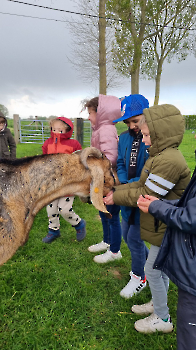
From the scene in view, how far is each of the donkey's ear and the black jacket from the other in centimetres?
88

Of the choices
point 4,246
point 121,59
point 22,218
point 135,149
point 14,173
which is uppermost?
point 121,59

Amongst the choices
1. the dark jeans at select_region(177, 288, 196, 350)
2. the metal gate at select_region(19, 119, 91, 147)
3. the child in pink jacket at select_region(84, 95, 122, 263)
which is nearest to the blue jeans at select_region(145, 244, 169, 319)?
the dark jeans at select_region(177, 288, 196, 350)

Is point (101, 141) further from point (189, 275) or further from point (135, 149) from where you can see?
point (189, 275)

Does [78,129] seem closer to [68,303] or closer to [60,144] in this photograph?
[60,144]

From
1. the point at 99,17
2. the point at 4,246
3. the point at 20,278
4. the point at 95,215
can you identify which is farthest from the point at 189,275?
the point at 99,17

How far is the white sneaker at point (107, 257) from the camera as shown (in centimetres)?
404

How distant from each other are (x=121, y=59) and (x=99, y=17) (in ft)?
15.0

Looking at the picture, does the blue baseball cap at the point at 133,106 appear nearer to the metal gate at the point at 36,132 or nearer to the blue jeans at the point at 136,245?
the blue jeans at the point at 136,245

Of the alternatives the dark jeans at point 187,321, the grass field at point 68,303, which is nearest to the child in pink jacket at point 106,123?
the grass field at point 68,303

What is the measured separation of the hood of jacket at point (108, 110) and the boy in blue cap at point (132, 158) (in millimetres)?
291

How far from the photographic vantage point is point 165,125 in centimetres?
203

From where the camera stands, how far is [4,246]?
2.23m

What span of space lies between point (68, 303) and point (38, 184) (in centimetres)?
196

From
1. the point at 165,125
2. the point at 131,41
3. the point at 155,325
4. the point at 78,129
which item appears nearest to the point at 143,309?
the point at 155,325
